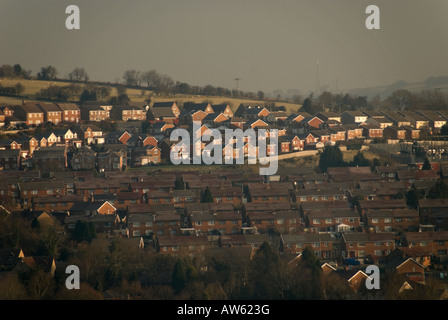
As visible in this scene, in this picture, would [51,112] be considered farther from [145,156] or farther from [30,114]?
[145,156]

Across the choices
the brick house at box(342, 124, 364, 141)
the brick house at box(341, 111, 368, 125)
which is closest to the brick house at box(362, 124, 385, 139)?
the brick house at box(342, 124, 364, 141)

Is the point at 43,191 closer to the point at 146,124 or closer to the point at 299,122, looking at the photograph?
the point at 146,124

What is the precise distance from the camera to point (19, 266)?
13.1 metres

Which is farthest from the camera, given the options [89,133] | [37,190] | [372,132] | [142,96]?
[142,96]

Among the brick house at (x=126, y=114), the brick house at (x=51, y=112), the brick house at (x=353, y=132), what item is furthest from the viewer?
the brick house at (x=126, y=114)

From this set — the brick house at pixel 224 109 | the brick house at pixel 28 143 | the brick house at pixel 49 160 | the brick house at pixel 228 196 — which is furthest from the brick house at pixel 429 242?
the brick house at pixel 224 109

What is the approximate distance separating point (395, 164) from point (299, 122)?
484 cm

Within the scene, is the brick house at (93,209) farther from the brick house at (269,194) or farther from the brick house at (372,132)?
the brick house at (372,132)

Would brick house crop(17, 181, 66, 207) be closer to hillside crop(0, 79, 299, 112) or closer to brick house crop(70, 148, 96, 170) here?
brick house crop(70, 148, 96, 170)

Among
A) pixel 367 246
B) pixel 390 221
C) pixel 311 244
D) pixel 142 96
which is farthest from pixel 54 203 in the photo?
pixel 142 96
